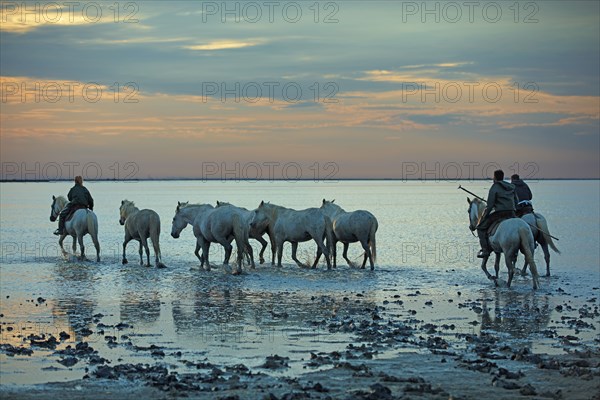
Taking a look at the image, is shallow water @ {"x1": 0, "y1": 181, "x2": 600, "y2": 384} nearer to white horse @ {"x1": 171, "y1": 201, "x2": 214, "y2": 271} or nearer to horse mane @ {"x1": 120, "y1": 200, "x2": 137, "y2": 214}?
white horse @ {"x1": 171, "y1": 201, "x2": 214, "y2": 271}

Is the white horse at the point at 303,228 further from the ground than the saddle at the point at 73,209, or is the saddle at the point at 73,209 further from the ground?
the saddle at the point at 73,209

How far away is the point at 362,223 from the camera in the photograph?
22375 mm

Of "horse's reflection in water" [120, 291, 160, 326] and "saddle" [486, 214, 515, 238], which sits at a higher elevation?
"saddle" [486, 214, 515, 238]

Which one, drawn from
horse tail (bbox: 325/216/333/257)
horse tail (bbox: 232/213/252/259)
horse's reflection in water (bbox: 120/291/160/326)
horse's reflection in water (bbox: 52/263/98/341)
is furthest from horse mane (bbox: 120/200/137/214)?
horse's reflection in water (bbox: 120/291/160/326)

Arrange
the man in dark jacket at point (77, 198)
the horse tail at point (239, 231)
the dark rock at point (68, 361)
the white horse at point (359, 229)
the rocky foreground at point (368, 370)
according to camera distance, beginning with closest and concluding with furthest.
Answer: the rocky foreground at point (368, 370), the dark rock at point (68, 361), the horse tail at point (239, 231), the white horse at point (359, 229), the man in dark jacket at point (77, 198)

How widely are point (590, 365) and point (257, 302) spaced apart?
742 cm

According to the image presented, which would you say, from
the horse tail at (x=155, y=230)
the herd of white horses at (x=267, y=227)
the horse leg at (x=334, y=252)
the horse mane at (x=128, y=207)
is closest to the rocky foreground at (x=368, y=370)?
the herd of white horses at (x=267, y=227)

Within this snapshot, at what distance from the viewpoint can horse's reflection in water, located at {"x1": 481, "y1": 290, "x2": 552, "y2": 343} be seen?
501 inches

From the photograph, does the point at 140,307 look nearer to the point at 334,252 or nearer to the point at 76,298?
the point at 76,298

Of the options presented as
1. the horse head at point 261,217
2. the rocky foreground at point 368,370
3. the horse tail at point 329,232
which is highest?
the horse head at point 261,217

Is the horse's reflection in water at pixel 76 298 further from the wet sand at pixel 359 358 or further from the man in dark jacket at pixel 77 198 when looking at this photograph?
the man in dark jacket at pixel 77 198

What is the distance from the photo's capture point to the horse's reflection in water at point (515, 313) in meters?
12.7

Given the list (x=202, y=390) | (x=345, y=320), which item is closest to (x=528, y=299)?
(x=345, y=320)

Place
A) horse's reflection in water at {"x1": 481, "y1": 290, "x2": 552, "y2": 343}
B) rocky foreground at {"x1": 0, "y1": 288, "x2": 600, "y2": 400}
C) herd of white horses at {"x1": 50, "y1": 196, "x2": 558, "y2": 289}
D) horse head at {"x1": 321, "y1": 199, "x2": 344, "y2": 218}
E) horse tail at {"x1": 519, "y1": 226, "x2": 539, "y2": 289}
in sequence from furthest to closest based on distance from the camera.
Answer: horse head at {"x1": 321, "y1": 199, "x2": 344, "y2": 218}
herd of white horses at {"x1": 50, "y1": 196, "x2": 558, "y2": 289}
horse tail at {"x1": 519, "y1": 226, "x2": 539, "y2": 289}
horse's reflection in water at {"x1": 481, "y1": 290, "x2": 552, "y2": 343}
rocky foreground at {"x1": 0, "y1": 288, "x2": 600, "y2": 400}
